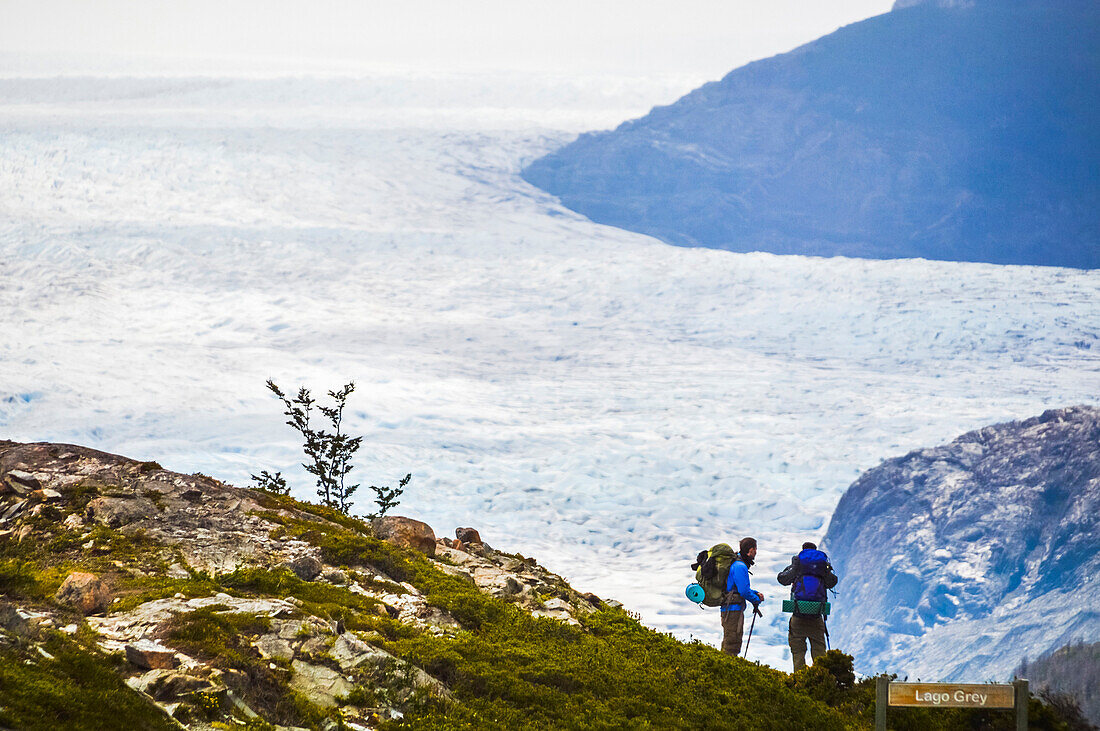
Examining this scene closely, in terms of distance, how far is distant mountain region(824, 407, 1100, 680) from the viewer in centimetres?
1991

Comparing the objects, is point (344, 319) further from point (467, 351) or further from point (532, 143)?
point (532, 143)

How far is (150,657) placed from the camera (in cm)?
546

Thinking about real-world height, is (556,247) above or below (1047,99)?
below

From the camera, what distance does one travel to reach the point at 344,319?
44156 millimetres

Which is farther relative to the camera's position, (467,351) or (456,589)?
(467,351)

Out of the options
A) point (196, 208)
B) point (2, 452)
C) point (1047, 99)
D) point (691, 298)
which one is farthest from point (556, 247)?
point (2, 452)

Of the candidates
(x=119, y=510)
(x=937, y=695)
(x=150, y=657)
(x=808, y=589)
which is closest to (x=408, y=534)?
(x=119, y=510)

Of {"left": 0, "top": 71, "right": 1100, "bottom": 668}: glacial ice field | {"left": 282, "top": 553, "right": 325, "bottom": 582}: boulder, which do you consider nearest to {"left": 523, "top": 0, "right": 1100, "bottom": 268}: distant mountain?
{"left": 0, "top": 71, "right": 1100, "bottom": 668}: glacial ice field

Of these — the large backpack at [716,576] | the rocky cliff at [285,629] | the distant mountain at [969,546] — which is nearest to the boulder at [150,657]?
the rocky cliff at [285,629]

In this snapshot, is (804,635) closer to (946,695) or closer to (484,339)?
(946,695)

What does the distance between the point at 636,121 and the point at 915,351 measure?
35177mm

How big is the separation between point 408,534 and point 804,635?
318cm

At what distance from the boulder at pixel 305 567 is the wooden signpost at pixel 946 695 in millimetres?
4060

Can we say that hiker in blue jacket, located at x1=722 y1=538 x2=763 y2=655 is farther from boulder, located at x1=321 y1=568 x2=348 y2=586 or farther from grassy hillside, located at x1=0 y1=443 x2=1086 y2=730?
boulder, located at x1=321 y1=568 x2=348 y2=586
